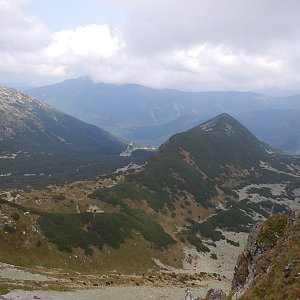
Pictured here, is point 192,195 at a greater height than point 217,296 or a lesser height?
lesser

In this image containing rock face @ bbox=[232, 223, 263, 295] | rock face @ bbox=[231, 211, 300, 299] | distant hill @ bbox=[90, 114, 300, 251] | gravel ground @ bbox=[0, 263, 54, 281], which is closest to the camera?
rock face @ bbox=[231, 211, 300, 299]

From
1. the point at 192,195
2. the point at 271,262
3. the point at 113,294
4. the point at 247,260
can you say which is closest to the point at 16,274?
the point at 113,294

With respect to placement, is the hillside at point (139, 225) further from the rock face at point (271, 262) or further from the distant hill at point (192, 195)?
the rock face at point (271, 262)

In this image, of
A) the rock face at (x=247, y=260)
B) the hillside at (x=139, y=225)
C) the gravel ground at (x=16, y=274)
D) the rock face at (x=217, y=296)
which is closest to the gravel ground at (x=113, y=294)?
the hillside at (x=139, y=225)

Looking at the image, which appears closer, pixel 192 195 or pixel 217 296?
pixel 217 296

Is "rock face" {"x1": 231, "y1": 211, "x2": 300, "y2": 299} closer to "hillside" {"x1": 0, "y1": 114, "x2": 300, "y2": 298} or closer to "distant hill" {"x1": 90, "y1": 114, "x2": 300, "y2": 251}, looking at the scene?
"hillside" {"x1": 0, "y1": 114, "x2": 300, "y2": 298}

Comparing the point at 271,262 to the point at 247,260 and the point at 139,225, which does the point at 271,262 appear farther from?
the point at 139,225

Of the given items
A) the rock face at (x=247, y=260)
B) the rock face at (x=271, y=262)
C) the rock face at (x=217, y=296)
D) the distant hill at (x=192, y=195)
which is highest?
the rock face at (x=271, y=262)

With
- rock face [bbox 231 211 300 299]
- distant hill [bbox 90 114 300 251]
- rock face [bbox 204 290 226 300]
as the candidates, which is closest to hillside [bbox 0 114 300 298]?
distant hill [bbox 90 114 300 251]

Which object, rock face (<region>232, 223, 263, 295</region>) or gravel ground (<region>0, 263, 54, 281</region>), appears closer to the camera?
rock face (<region>232, 223, 263, 295</region>)

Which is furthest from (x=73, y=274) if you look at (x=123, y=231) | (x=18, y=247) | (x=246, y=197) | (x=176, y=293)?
(x=246, y=197)

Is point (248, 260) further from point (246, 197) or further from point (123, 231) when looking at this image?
point (246, 197)

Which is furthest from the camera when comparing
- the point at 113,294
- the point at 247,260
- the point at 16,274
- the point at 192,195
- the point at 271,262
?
the point at 192,195
